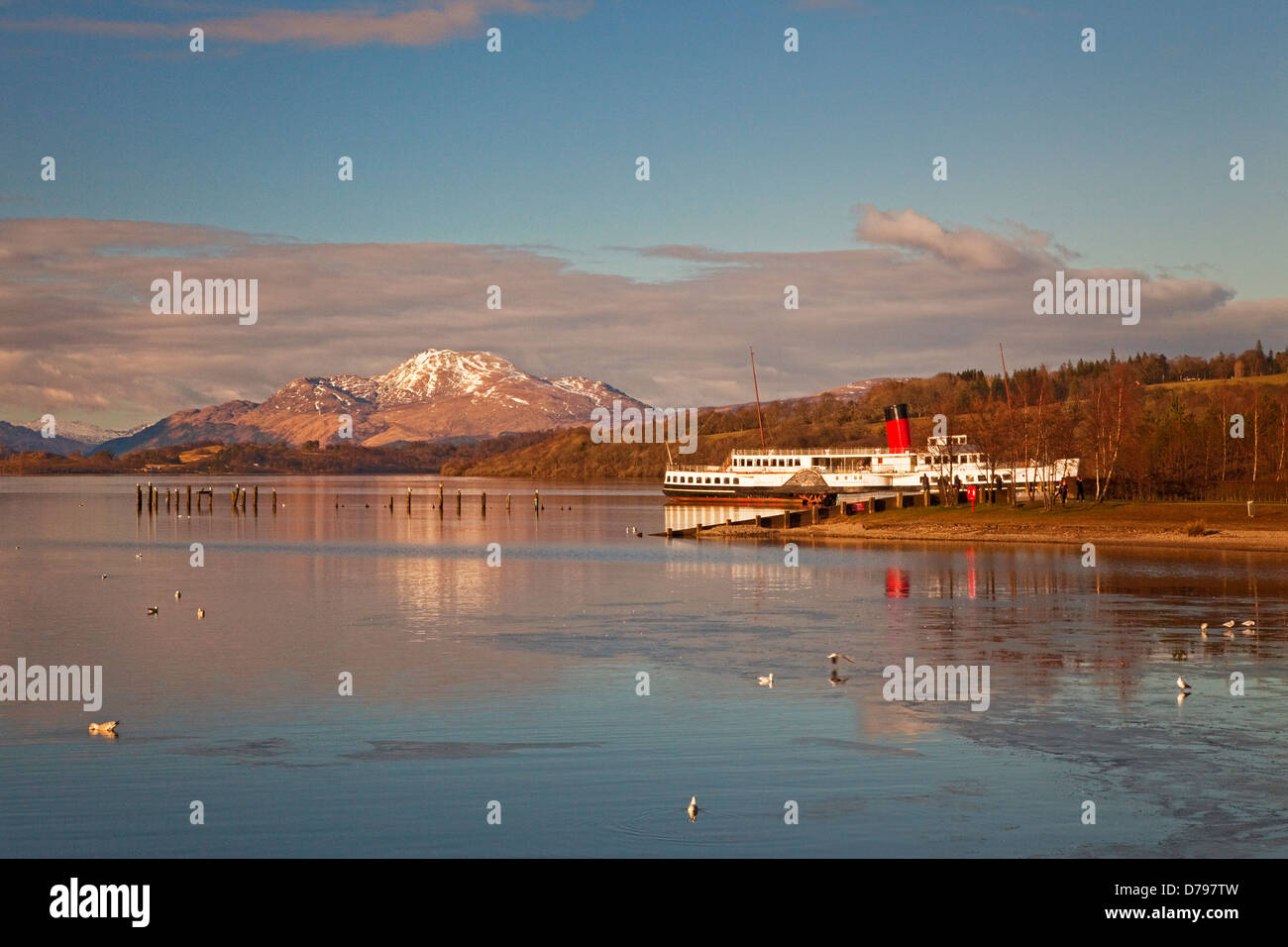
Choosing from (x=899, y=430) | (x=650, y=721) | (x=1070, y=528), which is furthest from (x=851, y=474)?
(x=650, y=721)

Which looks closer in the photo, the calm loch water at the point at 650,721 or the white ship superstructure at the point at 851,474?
the calm loch water at the point at 650,721

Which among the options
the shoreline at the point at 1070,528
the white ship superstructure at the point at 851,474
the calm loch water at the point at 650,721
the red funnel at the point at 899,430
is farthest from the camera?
the red funnel at the point at 899,430

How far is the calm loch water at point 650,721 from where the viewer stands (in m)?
18.6

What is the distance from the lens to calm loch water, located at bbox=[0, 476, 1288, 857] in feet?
60.9

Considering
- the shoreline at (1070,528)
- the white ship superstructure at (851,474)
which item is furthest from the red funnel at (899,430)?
the shoreline at (1070,528)

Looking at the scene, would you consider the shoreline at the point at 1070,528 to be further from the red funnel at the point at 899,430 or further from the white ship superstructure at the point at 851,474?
the red funnel at the point at 899,430

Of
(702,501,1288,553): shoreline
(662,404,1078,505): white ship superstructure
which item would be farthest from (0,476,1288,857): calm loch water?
(662,404,1078,505): white ship superstructure

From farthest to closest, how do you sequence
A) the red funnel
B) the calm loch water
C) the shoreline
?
the red funnel < the shoreline < the calm loch water

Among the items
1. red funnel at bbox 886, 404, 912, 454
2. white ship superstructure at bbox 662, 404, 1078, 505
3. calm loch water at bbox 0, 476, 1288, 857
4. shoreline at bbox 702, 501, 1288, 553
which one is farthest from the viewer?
red funnel at bbox 886, 404, 912, 454

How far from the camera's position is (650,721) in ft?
86.8

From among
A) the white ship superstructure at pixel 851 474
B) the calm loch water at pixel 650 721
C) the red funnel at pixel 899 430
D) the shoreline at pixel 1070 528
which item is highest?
the red funnel at pixel 899 430

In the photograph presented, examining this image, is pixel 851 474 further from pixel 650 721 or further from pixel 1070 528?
pixel 650 721

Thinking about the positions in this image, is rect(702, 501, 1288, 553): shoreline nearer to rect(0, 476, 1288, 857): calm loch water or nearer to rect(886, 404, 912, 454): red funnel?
rect(0, 476, 1288, 857): calm loch water

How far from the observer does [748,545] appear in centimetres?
8525
